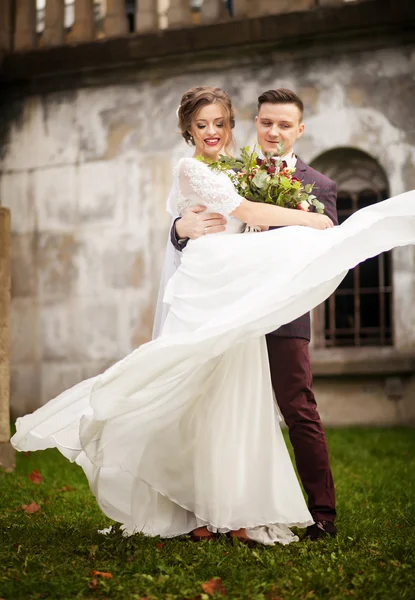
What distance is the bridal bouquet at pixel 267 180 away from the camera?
14.6 ft

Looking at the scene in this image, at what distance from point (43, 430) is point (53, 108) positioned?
29.4 ft

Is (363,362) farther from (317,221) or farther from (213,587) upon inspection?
(213,587)

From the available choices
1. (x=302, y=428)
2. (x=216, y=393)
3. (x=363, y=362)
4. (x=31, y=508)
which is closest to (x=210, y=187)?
(x=216, y=393)

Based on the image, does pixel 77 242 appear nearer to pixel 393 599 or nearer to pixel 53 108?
pixel 53 108

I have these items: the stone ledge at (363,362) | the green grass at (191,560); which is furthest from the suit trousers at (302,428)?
the stone ledge at (363,362)

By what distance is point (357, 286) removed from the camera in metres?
11.8

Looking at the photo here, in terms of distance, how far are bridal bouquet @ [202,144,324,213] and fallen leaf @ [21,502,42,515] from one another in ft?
8.58

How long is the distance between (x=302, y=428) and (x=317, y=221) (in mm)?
1126

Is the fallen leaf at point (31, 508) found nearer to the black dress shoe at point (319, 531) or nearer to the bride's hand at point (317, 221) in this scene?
the black dress shoe at point (319, 531)

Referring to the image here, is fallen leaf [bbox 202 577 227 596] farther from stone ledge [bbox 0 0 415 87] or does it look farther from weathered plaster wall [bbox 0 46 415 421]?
stone ledge [bbox 0 0 415 87]

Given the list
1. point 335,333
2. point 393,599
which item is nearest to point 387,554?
point 393,599

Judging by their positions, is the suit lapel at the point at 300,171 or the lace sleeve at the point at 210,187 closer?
the lace sleeve at the point at 210,187

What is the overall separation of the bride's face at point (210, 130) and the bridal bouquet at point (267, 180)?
143mm

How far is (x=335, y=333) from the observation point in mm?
11773
